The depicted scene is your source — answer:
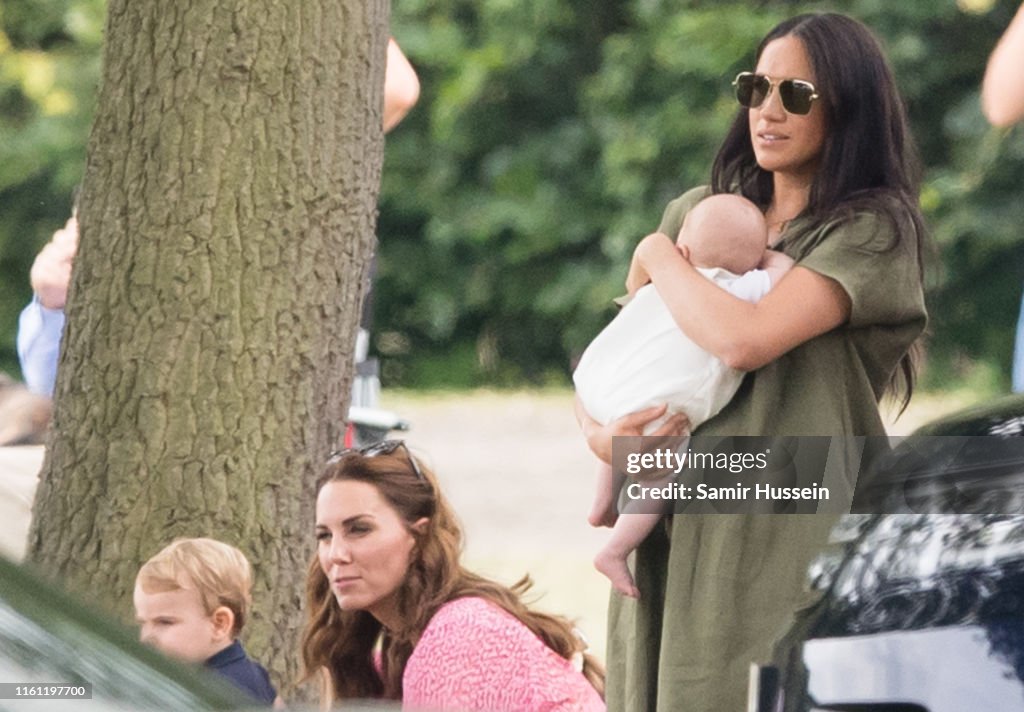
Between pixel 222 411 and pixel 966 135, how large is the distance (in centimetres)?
1278

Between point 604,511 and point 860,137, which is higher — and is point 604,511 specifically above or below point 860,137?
below

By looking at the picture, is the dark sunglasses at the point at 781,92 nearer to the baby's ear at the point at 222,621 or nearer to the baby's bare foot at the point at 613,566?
the baby's bare foot at the point at 613,566

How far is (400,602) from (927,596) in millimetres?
Answer: 1379

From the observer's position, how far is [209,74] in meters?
4.98

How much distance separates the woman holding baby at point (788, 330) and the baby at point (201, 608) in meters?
0.73

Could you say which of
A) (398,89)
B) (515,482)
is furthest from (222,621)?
(515,482)

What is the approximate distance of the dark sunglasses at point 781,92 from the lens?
13.9ft

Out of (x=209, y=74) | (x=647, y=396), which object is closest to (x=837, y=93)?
(x=647, y=396)

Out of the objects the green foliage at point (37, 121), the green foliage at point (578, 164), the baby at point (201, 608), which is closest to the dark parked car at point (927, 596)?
the baby at point (201, 608)

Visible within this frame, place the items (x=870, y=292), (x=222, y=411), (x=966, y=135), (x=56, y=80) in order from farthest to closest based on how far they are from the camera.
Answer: (x=56, y=80), (x=966, y=135), (x=222, y=411), (x=870, y=292)

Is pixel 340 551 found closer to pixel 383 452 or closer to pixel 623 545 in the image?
pixel 383 452

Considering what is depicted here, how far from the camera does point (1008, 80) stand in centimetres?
481

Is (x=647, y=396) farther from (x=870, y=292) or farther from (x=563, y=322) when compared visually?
(x=563, y=322)

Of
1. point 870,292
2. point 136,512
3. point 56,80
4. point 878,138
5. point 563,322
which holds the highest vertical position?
point 56,80
